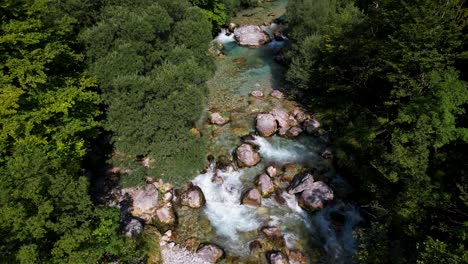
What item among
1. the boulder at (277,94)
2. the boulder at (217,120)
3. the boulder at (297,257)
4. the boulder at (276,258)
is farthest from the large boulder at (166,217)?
the boulder at (277,94)

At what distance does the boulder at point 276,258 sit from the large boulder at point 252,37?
30328mm

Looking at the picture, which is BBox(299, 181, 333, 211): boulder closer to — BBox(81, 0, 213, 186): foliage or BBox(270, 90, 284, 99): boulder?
BBox(81, 0, 213, 186): foliage

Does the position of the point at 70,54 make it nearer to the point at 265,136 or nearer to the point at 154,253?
the point at 154,253

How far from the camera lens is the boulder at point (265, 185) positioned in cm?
2542

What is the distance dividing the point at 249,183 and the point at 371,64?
1404 cm

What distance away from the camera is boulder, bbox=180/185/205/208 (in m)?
24.7

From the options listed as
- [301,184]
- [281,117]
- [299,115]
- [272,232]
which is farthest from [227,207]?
[299,115]

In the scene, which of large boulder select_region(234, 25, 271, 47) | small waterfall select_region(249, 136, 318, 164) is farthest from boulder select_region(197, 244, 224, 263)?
large boulder select_region(234, 25, 271, 47)

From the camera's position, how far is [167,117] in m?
22.5

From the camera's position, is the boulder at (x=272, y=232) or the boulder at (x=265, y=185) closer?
the boulder at (x=272, y=232)

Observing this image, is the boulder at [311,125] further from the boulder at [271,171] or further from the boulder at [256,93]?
the boulder at [256,93]

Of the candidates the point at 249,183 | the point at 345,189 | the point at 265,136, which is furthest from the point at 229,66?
the point at 345,189

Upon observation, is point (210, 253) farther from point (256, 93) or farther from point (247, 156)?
point (256, 93)

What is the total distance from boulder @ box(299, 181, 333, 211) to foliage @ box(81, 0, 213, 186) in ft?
28.4
